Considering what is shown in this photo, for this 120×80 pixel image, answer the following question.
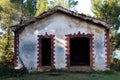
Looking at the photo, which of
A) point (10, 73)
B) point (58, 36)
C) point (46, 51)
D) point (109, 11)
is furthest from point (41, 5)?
point (10, 73)

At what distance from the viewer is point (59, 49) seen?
2438cm

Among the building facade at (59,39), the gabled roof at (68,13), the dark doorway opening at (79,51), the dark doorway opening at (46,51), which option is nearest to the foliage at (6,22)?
the dark doorway opening at (79,51)

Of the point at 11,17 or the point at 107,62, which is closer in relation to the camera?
the point at 107,62

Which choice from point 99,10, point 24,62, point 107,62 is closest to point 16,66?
point 24,62

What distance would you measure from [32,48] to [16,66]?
1.89m

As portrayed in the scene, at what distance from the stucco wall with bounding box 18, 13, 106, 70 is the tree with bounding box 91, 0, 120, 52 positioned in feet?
46.5

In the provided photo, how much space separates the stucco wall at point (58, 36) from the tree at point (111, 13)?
14170 mm

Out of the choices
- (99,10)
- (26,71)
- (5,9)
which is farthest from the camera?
(5,9)

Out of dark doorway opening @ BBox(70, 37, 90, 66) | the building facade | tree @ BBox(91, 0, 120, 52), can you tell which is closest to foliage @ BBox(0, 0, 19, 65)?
tree @ BBox(91, 0, 120, 52)

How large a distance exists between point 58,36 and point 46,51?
217 centimetres

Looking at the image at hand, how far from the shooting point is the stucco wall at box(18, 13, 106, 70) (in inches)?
953

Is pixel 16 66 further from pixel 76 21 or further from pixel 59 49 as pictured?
pixel 76 21

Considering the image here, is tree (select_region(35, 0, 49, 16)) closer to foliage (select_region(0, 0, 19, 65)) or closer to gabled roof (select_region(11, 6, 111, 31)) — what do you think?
foliage (select_region(0, 0, 19, 65))

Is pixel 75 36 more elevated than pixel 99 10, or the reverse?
pixel 99 10
